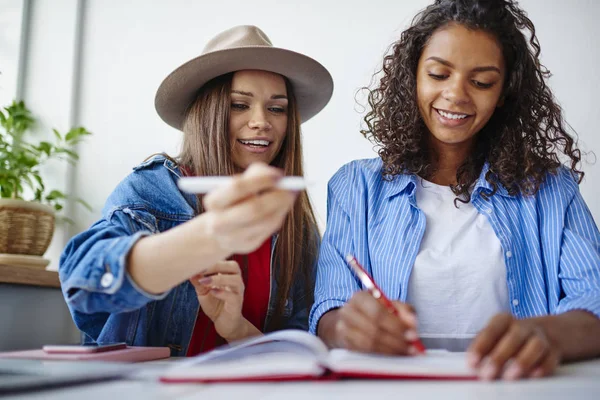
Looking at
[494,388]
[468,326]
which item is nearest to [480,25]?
[468,326]

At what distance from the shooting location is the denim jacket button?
896 mm

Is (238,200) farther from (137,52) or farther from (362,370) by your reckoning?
(137,52)

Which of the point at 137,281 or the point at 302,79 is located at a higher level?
the point at 302,79

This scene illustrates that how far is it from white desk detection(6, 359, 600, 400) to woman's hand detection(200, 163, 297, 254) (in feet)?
0.63

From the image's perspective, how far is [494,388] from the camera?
2.02 ft

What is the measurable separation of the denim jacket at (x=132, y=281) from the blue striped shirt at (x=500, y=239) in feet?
0.78

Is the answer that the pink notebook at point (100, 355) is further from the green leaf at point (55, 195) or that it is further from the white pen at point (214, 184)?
the green leaf at point (55, 195)

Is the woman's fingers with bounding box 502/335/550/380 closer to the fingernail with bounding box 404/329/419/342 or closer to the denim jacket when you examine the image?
the fingernail with bounding box 404/329/419/342

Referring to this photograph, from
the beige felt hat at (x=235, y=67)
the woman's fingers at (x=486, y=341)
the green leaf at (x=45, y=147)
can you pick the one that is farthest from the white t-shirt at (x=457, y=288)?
the green leaf at (x=45, y=147)

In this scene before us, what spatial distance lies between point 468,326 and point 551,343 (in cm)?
49

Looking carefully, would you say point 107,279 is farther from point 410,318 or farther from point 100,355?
point 410,318

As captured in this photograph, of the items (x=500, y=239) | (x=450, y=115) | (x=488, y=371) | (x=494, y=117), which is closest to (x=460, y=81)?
(x=450, y=115)

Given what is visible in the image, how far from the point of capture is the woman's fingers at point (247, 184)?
672mm

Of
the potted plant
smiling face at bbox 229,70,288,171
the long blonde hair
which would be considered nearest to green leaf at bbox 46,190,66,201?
the potted plant
